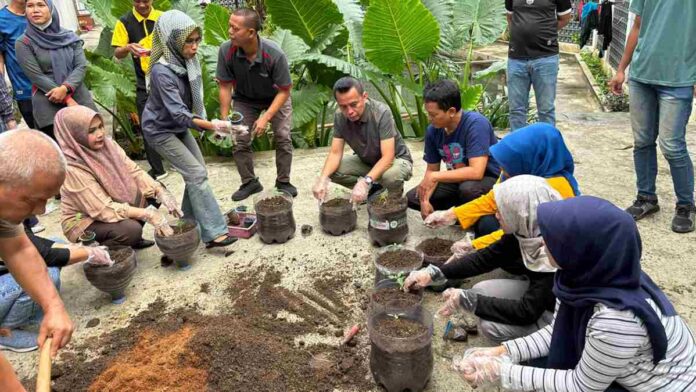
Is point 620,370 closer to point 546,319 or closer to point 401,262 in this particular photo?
point 546,319

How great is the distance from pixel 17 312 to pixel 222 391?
1.33m

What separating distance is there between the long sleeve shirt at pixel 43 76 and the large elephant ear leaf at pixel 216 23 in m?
1.64

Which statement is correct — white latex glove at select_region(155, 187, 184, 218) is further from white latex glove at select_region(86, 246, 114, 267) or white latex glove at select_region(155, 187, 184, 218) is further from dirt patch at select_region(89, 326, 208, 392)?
dirt patch at select_region(89, 326, 208, 392)

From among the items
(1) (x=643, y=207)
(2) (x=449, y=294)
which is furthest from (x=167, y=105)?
(1) (x=643, y=207)

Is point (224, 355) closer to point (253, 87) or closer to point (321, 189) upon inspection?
point (321, 189)

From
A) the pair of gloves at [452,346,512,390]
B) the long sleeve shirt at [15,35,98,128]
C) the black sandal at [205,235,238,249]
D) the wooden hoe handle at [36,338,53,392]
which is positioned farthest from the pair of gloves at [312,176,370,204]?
the long sleeve shirt at [15,35,98,128]

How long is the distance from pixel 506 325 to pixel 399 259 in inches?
31.5

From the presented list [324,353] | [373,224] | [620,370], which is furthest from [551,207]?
[373,224]

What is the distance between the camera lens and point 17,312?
286cm

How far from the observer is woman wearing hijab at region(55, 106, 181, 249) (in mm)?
3381

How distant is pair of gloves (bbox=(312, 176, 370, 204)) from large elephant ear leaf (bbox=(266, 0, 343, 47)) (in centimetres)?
237

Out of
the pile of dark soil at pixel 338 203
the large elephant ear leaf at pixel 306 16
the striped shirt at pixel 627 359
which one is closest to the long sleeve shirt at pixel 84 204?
the pile of dark soil at pixel 338 203

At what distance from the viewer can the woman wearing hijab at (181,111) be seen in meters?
3.59

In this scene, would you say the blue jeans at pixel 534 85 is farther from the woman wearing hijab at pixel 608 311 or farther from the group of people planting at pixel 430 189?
the woman wearing hijab at pixel 608 311
